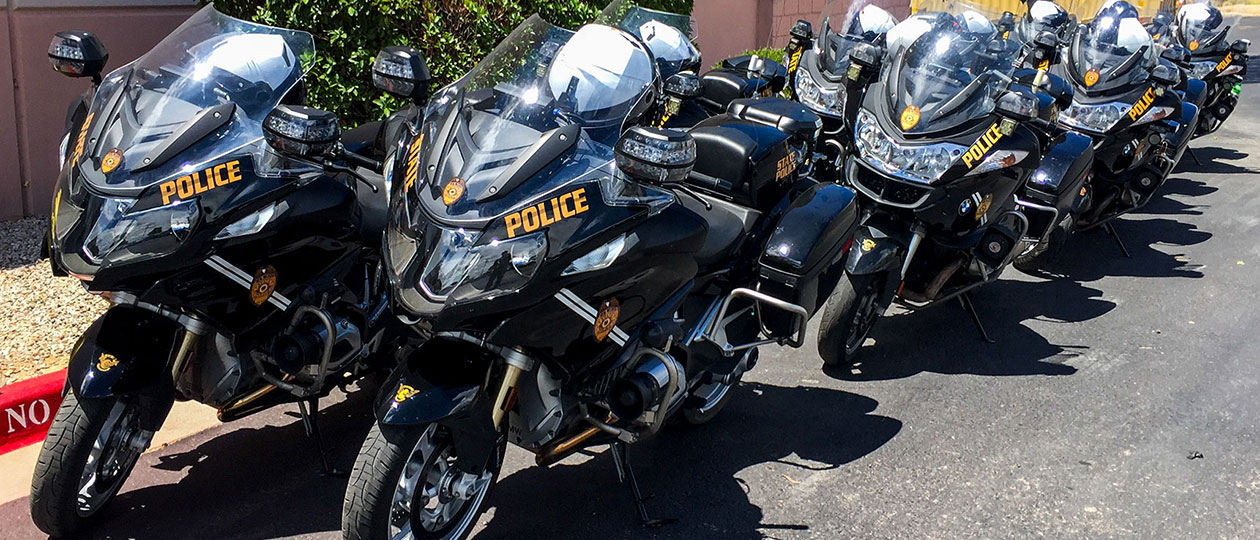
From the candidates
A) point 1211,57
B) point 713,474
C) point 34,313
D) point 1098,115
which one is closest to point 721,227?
point 713,474

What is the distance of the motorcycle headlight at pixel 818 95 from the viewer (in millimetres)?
7562

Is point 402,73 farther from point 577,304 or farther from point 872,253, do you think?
point 872,253

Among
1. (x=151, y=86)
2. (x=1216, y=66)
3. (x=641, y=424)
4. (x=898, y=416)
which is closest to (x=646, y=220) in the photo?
(x=641, y=424)

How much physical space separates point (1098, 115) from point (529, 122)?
218 inches

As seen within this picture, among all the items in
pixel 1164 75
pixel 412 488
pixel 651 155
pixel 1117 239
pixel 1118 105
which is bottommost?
pixel 1117 239

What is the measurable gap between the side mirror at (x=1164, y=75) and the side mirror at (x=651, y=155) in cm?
567

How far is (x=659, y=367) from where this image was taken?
3.86 meters

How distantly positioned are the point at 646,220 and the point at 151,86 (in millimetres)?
1730

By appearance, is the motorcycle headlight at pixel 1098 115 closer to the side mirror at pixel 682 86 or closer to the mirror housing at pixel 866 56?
the mirror housing at pixel 866 56

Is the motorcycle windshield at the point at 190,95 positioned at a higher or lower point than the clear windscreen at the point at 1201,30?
higher

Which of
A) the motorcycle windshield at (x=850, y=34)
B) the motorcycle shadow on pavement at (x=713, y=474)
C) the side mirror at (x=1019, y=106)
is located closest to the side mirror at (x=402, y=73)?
the motorcycle shadow on pavement at (x=713, y=474)

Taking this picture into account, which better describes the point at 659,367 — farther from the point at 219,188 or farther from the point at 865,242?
the point at 865,242

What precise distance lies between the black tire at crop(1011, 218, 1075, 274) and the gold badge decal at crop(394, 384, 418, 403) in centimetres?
483

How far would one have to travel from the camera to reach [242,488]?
14.4 ft
